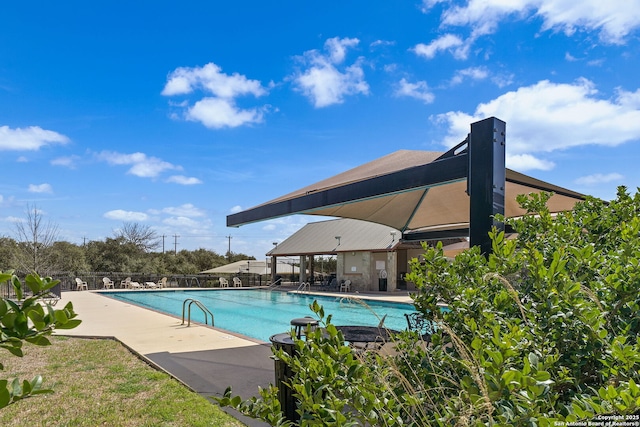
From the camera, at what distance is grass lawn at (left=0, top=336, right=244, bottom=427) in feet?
12.7

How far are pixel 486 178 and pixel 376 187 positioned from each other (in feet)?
4.43

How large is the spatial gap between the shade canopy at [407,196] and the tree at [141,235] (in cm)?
3781

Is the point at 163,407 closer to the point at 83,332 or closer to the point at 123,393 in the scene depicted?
the point at 123,393

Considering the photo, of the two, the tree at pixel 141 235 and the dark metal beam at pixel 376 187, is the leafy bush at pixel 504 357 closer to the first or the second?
the dark metal beam at pixel 376 187

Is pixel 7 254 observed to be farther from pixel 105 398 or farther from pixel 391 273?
pixel 105 398

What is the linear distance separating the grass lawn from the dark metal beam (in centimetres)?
250

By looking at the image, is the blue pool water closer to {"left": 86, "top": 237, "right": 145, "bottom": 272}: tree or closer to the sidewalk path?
the sidewalk path

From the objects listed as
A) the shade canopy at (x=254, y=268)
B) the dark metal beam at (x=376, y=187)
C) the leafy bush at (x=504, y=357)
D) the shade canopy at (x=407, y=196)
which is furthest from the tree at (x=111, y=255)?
the leafy bush at (x=504, y=357)

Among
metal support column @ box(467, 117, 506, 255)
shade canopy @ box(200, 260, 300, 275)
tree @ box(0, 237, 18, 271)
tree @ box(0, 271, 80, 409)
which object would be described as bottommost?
shade canopy @ box(200, 260, 300, 275)

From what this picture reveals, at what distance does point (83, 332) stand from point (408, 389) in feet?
31.5

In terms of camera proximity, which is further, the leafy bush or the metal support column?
the metal support column

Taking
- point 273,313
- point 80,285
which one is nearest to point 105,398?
point 273,313

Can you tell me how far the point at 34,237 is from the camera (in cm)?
2591

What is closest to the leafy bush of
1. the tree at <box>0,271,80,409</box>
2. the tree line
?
the tree at <box>0,271,80,409</box>
